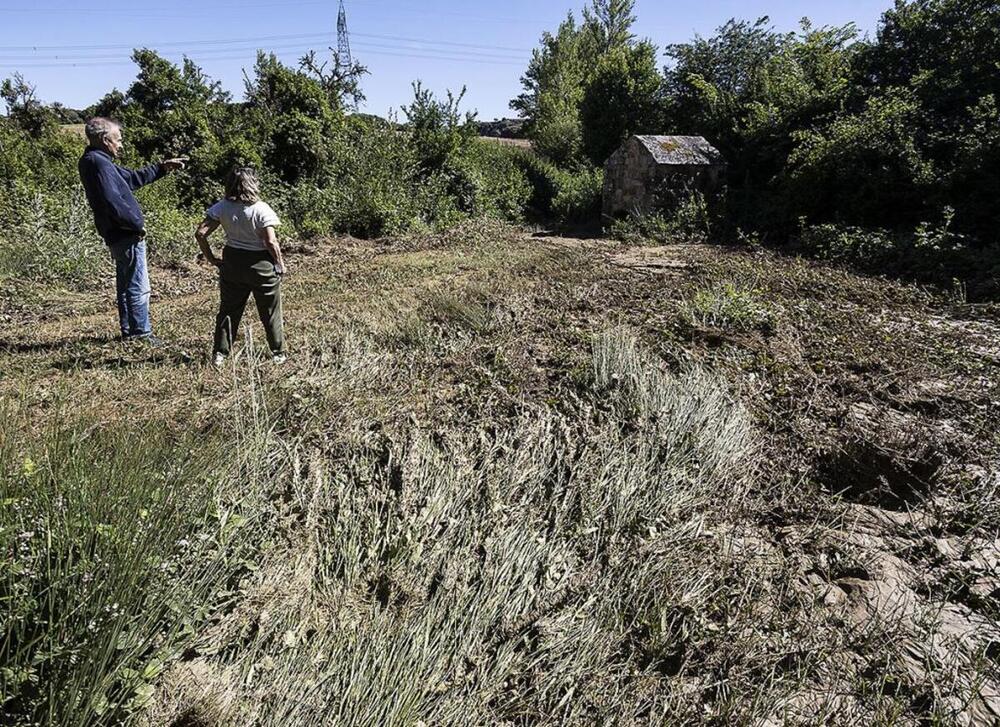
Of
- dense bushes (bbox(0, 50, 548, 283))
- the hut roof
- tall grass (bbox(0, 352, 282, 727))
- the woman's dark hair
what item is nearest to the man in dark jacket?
the woman's dark hair

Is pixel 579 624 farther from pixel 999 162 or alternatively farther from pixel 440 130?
pixel 440 130

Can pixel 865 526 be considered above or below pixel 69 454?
below

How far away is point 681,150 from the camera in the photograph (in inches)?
475

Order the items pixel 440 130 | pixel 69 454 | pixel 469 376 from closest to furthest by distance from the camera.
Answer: pixel 69 454
pixel 469 376
pixel 440 130

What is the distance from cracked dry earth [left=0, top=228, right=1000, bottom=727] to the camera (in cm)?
211

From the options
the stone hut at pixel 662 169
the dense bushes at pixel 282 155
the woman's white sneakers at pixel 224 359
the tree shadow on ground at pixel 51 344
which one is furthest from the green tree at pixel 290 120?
the woman's white sneakers at pixel 224 359

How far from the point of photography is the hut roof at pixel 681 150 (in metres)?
11.7

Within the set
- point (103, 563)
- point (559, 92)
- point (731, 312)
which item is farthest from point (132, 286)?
point (559, 92)

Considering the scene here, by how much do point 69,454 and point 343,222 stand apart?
34.2ft

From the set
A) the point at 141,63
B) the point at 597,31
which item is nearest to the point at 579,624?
the point at 141,63

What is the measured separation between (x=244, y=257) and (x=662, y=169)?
9.65 meters

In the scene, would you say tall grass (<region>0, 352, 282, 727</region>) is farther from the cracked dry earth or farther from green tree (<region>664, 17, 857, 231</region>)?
green tree (<region>664, 17, 857, 231</region>)

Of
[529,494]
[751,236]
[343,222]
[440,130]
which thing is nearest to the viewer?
[529,494]

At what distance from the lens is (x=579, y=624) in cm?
222
